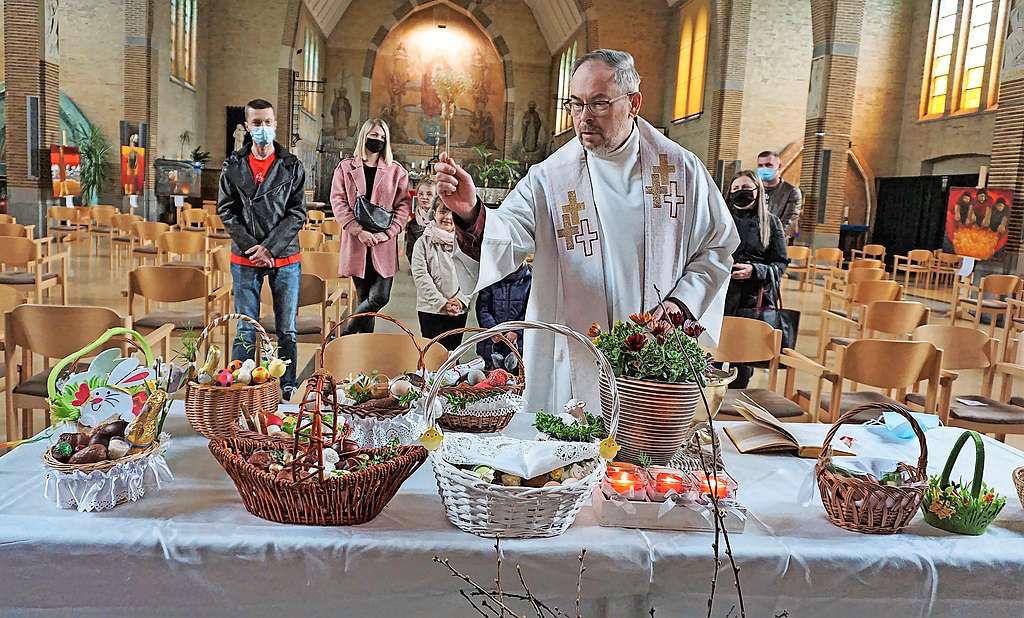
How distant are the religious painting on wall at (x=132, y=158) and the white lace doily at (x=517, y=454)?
1749cm

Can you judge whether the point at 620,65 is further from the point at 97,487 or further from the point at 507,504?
the point at 97,487

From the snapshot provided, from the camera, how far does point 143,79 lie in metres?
17.3

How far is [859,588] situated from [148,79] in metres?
18.8

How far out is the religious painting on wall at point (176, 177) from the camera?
716 inches

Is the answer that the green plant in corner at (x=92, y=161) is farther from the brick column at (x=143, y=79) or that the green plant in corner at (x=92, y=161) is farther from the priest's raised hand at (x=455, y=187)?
the priest's raised hand at (x=455, y=187)

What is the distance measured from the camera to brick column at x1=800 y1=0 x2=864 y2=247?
14898mm

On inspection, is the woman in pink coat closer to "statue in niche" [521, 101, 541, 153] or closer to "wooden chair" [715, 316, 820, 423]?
"wooden chair" [715, 316, 820, 423]

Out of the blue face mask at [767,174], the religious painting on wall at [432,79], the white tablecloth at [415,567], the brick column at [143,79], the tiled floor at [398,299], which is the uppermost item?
the religious painting on wall at [432,79]

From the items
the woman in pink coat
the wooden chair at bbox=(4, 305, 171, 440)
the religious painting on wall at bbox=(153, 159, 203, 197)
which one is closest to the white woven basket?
the wooden chair at bbox=(4, 305, 171, 440)

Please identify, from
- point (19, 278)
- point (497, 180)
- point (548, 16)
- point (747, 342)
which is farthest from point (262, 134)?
point (548, 16)

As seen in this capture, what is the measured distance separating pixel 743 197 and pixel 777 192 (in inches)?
76.7

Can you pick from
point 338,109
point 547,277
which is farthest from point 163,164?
point 547,277

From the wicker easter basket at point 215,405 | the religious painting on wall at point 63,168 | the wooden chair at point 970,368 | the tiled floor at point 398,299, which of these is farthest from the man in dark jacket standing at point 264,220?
the religious painting on wall at point 63,168

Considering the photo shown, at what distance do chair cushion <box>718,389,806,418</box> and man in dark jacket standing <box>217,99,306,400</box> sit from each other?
2.57m
